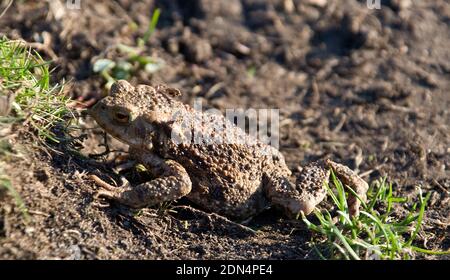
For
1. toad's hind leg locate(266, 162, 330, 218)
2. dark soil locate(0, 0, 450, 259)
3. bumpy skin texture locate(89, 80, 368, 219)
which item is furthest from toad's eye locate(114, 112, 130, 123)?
toad's hind leg locate(266, 162, 330, 218)

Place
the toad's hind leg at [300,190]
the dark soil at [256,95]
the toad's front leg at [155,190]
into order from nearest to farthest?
the dark soil at [256,95], the toad's front leg at [155,190], the toad's hind leg at [300,190]

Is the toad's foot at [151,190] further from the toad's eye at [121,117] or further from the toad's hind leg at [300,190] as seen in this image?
the toad's hind leg at [300,190]

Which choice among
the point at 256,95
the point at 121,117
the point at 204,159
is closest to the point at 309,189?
the point at 204,159

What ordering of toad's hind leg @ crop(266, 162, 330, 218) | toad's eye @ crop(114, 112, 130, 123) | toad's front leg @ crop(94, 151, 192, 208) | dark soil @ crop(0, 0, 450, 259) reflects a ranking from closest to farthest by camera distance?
1. dark soil @ crop(0, 0, 450, 259)
2. toad's front leg @ crop(94, 151, 192, 208)
3. toad's eye @ crop(114, 112, 130, 123)
4. toad's hind leg @ crop(266, 162, 330, 218)

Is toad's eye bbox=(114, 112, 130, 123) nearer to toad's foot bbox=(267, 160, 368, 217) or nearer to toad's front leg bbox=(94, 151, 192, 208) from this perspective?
toad's front leg bbox=(94, 151, 192, 208)

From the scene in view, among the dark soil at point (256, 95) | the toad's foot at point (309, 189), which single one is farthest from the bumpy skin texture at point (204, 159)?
the dark soil at point (256, 95)
